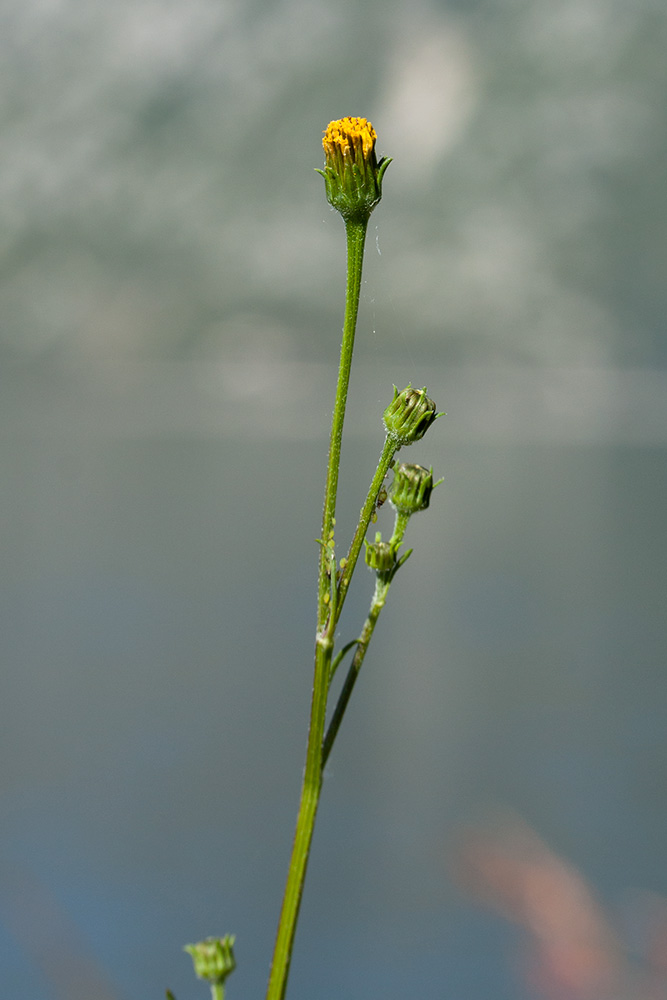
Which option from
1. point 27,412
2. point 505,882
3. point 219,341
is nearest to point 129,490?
point 505,882

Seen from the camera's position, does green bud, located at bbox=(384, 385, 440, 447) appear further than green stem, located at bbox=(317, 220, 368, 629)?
Yes

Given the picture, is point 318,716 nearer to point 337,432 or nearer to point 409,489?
point 337,432

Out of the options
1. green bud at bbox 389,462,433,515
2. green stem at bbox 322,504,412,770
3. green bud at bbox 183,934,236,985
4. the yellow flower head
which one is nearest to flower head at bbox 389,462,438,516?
green bud at bbox 389,462,433,515

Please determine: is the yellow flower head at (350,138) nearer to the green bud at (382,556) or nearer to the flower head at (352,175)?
the flower head at (352,175)

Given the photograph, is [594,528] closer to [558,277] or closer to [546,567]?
[546,567]

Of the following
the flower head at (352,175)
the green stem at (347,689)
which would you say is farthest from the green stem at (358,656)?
the flower head at (352,175)

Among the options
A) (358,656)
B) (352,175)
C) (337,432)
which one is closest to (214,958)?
(358,656)

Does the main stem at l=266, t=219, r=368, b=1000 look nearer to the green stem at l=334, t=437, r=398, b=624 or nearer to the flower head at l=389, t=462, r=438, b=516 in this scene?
the green stem at l=334, t=437, r=398, b=624
